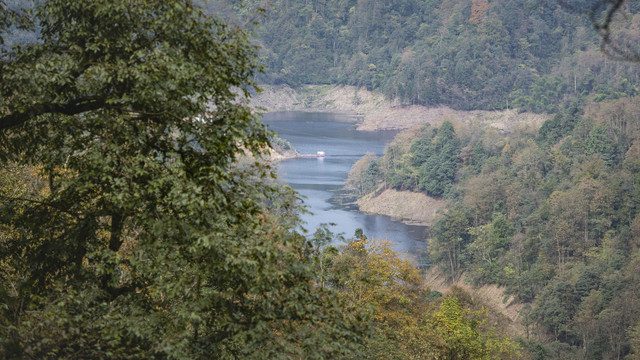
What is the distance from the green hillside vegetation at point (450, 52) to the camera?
12119 centimetres

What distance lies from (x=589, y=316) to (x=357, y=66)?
12803cm

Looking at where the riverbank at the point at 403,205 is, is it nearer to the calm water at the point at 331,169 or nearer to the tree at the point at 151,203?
the calm water at the point at 331,169

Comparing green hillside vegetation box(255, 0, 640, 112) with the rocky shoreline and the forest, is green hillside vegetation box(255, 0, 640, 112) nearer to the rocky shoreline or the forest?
the rocky shoreline

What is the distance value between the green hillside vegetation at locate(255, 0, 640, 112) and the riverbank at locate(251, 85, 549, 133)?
2.06 meters

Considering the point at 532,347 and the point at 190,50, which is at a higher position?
the point at 190,50

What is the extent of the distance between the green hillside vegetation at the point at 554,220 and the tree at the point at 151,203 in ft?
86.9

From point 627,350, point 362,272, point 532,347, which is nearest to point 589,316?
point 627,350

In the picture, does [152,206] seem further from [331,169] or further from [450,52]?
[450,52]

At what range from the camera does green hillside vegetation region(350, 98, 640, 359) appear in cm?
3834

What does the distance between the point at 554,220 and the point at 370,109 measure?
9229cm

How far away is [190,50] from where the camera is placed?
8.42 metres

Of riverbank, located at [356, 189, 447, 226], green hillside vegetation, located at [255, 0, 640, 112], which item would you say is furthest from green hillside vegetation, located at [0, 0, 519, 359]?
green hillside vegetation, located at [255, 0, 640, 112]

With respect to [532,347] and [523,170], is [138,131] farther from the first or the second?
[523,170]

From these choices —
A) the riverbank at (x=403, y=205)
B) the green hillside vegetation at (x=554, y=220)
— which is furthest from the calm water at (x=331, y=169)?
the green hillside vegetation at (x=554, y=220)
